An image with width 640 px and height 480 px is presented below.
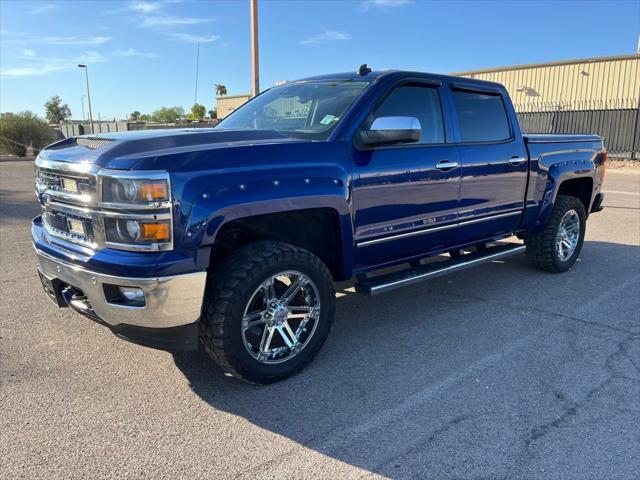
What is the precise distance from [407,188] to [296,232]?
0.94 m

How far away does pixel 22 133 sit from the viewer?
30.3 meters

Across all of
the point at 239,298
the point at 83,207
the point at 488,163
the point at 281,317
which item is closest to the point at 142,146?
the point at 83,207

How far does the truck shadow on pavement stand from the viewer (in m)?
2.81

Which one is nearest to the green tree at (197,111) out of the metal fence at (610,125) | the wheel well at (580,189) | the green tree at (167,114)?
the green tree at (167,114)

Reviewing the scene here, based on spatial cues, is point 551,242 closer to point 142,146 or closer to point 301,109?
point 301,109

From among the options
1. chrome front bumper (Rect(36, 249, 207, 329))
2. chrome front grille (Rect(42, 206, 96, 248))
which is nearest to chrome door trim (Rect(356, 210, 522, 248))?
chrome front bumper (Rect(36, 249, 207, 329))

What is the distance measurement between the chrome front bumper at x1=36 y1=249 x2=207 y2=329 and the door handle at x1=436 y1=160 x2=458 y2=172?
2251 millimetres

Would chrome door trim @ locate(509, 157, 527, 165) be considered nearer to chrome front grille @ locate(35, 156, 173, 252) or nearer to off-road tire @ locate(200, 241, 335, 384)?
off-road tire @ locate(200, 241, 335, 384)

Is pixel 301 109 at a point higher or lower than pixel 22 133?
higher

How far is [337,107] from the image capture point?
410cm

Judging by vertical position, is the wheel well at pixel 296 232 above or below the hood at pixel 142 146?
below

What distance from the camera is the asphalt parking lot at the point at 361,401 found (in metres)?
2.69

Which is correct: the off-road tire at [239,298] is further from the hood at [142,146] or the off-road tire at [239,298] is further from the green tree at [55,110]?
the green tree at [55,110]

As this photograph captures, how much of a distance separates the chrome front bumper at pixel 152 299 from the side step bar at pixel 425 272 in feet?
4.71
